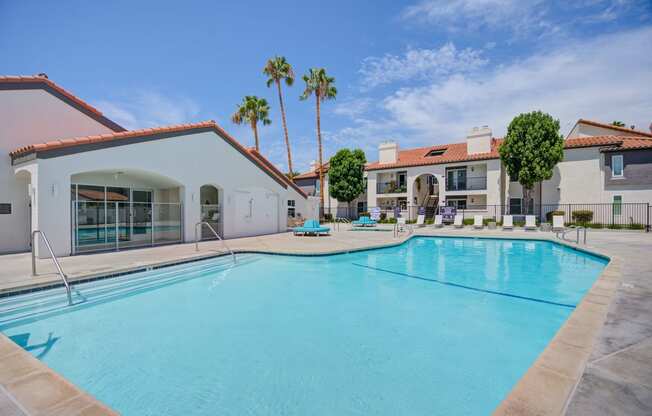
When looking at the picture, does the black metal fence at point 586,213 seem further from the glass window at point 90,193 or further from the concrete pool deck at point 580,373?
the glass window at point 90,193

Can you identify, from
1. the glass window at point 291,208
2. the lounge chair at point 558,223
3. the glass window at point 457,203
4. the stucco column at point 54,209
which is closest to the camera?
the stucco column at point 54,209

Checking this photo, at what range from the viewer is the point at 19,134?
11000 mm

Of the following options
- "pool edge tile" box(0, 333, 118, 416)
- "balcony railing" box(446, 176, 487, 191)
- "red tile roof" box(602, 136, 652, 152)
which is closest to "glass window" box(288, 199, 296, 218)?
"balcony railing" box(446, 176, 487, 191)

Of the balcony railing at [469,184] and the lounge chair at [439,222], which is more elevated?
the balcony railing at [469,184]

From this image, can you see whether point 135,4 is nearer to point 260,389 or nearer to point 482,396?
point 260,389

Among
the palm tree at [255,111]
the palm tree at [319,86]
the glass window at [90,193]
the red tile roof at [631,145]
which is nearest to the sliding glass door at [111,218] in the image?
the glass window at [90,193]

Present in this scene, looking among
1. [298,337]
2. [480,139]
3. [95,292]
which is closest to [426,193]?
[480,139]

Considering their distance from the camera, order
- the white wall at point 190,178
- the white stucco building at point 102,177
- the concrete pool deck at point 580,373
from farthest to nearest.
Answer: the white stucco building at point 102,177 → the white wall at point 190,178 → the concrete pool deck at point 580,373

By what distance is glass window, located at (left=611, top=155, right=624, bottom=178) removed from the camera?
2108 centimetres

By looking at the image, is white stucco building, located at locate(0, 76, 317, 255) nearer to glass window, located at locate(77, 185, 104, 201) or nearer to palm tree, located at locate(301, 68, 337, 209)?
glass window, located at locate(77, 185, 104, 201)

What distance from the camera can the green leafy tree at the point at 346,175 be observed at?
30109mm

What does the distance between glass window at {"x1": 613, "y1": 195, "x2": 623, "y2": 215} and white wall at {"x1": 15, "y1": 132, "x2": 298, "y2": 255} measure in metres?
23.4

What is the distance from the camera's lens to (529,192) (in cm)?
2297

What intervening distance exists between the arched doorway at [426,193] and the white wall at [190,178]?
52.2 ft
